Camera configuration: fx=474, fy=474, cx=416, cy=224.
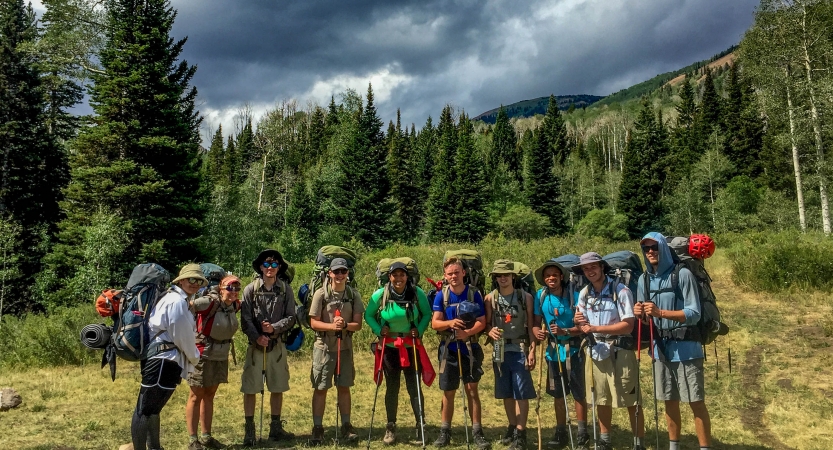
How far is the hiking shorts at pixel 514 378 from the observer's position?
16.3ft

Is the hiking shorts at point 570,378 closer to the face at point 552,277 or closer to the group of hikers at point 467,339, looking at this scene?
the group of hikers at point 467,339

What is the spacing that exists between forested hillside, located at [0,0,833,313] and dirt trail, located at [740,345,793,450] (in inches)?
657

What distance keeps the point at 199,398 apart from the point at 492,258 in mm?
13927

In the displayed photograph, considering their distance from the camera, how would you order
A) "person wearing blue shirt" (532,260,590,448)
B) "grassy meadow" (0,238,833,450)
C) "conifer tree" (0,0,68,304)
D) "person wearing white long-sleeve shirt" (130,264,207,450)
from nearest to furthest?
"person wearing white long-sleeve shirt" (130,264,207,450), "person wearing blue shirt" (532,260,590,448), "grassy meadow" (0,238,833,450), "conifer tree" (0,0,68,304)

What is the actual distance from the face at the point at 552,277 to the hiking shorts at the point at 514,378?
2.66 feet

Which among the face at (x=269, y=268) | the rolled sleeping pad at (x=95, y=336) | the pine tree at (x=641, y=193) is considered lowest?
the rolled sleeping pad at (x=95, y=336)

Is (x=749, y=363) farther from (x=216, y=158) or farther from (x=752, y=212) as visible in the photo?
(x=216, y=158)

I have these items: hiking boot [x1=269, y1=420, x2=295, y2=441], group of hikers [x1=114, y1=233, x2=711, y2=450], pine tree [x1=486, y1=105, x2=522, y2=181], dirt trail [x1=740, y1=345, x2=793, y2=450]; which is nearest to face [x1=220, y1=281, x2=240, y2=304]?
group of hikers [x1=114, y1=233, x2=711, y2=450]

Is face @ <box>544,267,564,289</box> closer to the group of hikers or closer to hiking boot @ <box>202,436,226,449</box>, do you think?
the group of hikers

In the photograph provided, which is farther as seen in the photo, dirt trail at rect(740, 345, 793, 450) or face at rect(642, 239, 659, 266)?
dirt trail at rect(740, 345, 793, 450)

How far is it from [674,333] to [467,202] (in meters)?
43.5

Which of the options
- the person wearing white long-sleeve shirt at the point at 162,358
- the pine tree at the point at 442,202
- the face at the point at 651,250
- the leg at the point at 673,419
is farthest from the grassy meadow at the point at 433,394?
the pine tree at the point at 442,202

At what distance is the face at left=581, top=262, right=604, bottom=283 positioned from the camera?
4.72 m

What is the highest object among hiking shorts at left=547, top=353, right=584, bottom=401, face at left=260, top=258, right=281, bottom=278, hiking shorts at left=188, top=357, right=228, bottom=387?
face at left=260, top=258, right=281, bottom=278
